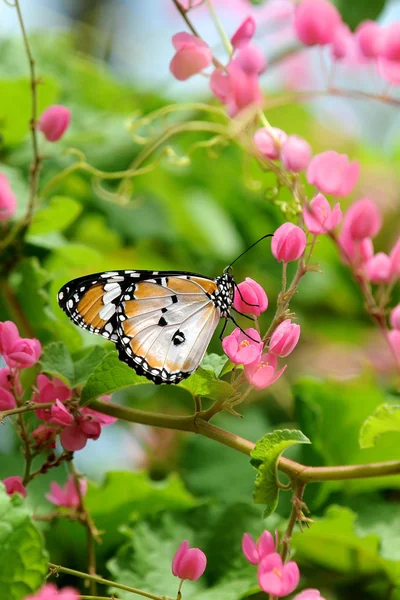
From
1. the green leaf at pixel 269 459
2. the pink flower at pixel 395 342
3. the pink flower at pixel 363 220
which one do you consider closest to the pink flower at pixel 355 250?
the pink flower at pixel 363 220

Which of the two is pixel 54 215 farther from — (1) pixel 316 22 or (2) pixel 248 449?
(2) pixel 248 449

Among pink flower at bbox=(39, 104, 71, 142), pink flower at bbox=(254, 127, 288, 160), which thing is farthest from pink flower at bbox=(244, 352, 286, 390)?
pink flower at bbox=(39, 104, 71, 142)

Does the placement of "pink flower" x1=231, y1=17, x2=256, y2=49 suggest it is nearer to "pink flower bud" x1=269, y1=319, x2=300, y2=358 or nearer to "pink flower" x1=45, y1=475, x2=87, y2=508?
"pink flower bud" x1=269, y1=319, x2=300, y2=358

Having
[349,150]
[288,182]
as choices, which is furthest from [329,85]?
[349,150]

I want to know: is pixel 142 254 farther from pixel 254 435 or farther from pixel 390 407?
pixel 390 407

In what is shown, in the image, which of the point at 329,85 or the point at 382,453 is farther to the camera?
the point at 382,453

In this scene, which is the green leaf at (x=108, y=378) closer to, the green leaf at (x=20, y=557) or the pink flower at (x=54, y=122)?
the green leaf at (x=20, y=557)
